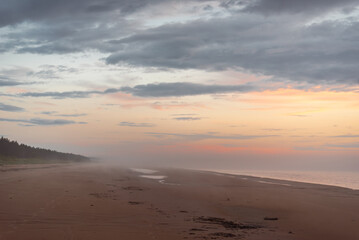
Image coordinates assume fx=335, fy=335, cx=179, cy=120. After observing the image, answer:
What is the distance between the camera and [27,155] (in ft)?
257

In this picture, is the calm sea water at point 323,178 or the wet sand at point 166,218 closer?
the wet sand at point 166,218

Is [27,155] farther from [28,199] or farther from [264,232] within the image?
[264,232]

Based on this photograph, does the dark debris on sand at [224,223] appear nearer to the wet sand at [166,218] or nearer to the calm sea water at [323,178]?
the wet sand at [166,218]

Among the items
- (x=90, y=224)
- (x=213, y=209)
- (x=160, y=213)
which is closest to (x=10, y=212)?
(x=90, y=224)

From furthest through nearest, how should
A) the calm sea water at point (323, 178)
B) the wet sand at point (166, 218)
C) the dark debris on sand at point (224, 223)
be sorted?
the calm sea water at point (323, 178)
the dark debris on sand at point (224, 223)
the wet sand at point (166, 218)

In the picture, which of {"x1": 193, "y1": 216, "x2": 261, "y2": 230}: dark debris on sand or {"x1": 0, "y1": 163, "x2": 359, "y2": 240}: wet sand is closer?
{"x1": 0, "y1": 163, "x2": 359, "y2": 240}: wet sand

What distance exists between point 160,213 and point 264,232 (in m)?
4.42

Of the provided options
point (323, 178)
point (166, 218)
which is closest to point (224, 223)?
point (166, 218)

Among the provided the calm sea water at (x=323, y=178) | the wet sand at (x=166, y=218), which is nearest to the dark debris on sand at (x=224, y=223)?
the wet sand at (x=166, y=218)

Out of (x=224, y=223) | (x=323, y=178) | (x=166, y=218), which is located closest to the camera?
(x=224, y=223)

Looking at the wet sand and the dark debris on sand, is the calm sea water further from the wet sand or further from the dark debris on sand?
the dark debris on sand

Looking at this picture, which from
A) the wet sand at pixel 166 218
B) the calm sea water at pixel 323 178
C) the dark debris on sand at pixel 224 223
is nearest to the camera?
the wet sand at pixel 166 218

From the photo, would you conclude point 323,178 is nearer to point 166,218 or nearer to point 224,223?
point 224,223

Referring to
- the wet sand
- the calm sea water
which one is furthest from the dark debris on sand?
the calm sea water
